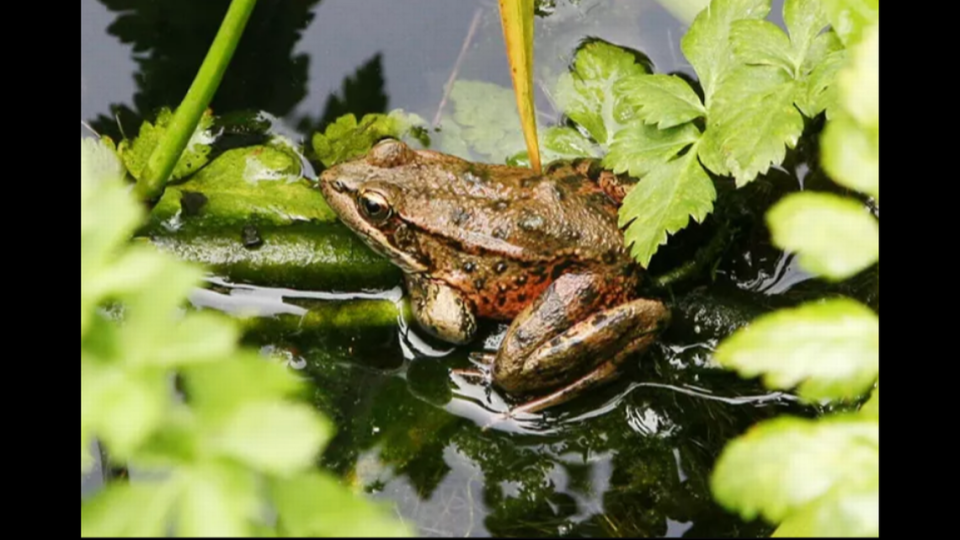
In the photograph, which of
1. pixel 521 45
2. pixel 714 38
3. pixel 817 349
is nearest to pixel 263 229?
pixel 521 45

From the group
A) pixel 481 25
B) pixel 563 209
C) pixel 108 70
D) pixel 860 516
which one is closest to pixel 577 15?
pixel 481 25

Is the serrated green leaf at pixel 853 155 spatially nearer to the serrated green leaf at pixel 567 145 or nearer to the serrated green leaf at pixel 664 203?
the serrated green leaf at pixel 664 203

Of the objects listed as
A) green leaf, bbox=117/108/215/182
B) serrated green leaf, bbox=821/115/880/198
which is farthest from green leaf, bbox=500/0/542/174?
serrated green leaf, bbox=821/115/880/198

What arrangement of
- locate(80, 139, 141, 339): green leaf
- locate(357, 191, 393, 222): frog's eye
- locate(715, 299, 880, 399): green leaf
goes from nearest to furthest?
locate(80, 139, 141, 339): green leaf < locate(715, 299, 880, 399): green leaf < locate(357, 191, 393, 222): frog's eye

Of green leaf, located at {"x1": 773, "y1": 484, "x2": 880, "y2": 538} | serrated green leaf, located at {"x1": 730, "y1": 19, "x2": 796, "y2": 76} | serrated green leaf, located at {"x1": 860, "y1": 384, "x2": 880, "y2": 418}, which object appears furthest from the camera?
serrated green leaf, located at {"x1": 730, "y1": 19, "x2": 796, "y2": 76}

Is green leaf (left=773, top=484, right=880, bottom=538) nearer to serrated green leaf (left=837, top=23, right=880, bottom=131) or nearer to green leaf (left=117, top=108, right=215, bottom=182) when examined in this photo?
serrated green leaf (left=837, top=23, right=880, bottom=131)

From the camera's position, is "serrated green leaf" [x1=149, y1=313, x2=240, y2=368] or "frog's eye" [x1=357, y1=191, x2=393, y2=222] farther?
"frog's eye" [x1=357, y1=191, x2=393, y2=222]

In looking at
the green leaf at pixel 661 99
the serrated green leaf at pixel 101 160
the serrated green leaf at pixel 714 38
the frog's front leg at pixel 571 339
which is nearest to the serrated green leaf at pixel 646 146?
the green leaf at pixel 661 99
